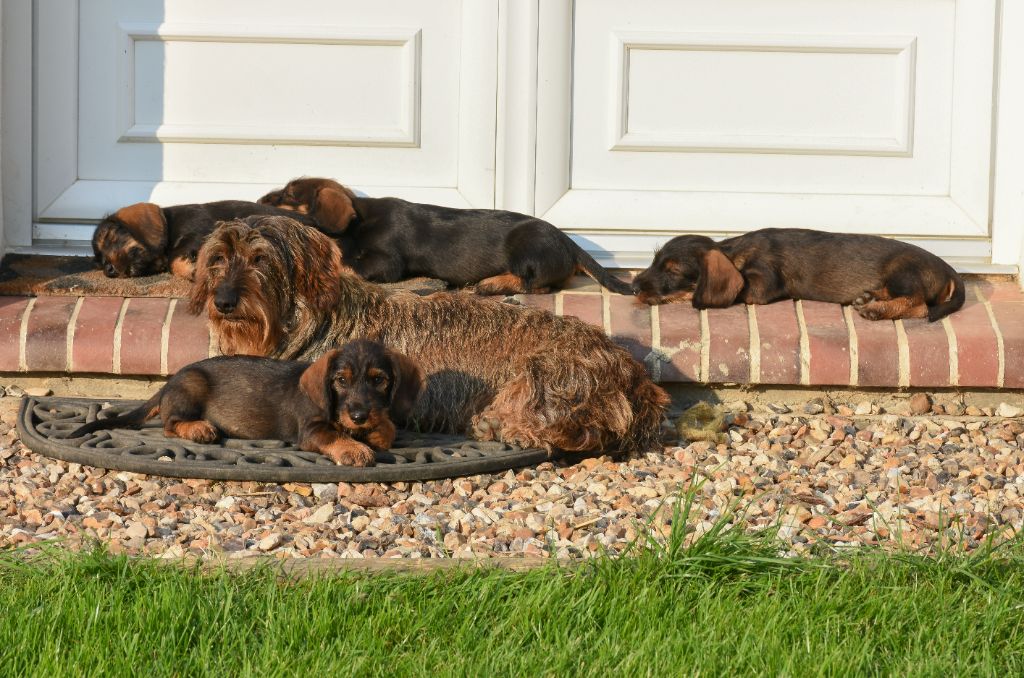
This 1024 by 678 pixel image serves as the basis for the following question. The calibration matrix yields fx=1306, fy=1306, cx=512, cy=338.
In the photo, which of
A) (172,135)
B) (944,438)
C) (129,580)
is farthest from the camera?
(172,135)

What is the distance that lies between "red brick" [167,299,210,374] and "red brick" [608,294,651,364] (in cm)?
197

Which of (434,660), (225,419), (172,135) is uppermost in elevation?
(172,135)

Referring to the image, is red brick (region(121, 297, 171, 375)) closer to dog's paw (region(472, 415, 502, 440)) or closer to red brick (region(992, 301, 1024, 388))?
dog's paw (region(472, 415, 502, 440))

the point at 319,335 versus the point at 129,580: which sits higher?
the point at 319,335

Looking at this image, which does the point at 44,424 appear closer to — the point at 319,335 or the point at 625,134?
the point at 319,335

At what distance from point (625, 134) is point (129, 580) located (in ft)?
14.4

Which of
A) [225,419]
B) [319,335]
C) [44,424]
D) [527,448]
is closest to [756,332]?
[527,448]

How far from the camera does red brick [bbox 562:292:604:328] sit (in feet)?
21.3

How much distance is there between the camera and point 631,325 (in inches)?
253

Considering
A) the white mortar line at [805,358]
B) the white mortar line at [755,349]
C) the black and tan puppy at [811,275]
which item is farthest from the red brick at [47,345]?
the white mortar line at [805,358]

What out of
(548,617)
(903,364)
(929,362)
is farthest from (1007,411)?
(548,617)

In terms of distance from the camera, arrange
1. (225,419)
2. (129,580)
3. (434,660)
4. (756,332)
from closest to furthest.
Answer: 1. (434,660)
2. (129,580)
3. (225,419)
4. (756,332)

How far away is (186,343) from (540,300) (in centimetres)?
177

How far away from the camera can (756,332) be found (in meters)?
6.37
